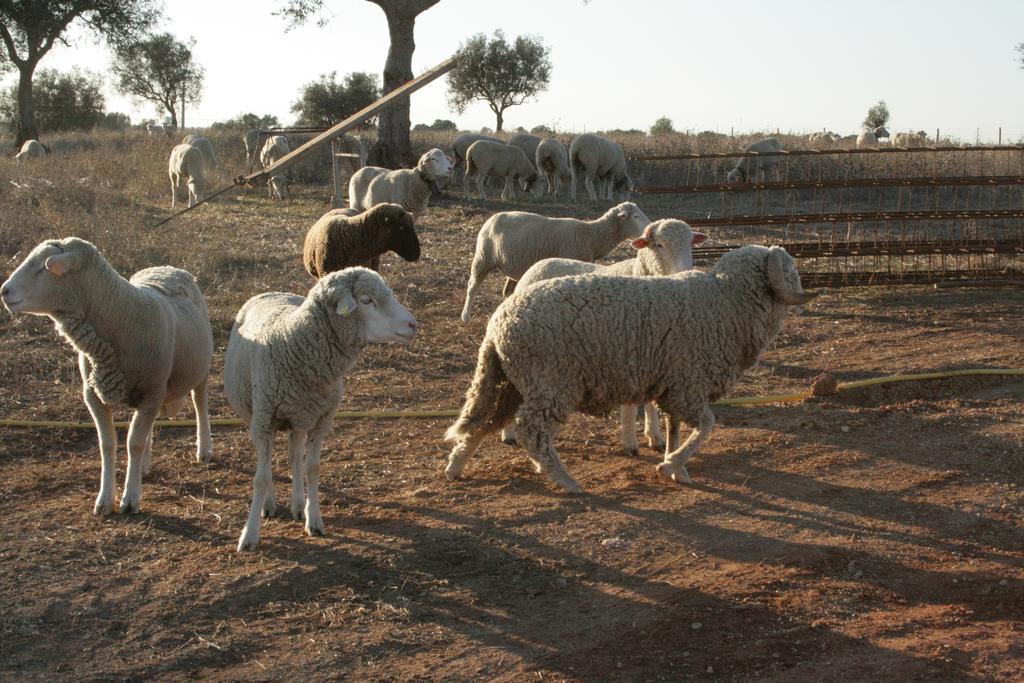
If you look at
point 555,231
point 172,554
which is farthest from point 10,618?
point 555,231

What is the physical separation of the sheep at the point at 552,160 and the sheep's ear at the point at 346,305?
19508 mm

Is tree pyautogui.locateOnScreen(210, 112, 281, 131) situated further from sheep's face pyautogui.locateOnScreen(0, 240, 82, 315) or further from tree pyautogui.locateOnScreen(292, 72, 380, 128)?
sheep's face pyautogui.locateOnScreen(0, 240, 82, 315)

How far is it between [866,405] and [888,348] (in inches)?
86.6

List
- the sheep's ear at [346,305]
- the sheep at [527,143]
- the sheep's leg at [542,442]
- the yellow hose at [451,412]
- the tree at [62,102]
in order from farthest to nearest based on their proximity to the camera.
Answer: the tree at [62,102] → the sheep at [527,143] → the yellow hose at [451,412] → the sheep's leg at [542,442] → the sheep's ear at [346,305]

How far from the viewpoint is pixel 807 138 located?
1486 inches

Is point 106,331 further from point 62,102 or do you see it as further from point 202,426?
point 62,102

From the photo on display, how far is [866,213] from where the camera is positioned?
1388 cm

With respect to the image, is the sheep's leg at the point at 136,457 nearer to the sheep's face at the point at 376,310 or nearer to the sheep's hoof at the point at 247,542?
the sheep's hoof at the point at 247,542

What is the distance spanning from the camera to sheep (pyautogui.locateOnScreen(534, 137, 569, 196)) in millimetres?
24859

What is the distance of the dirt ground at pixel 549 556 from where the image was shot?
4836 millimetres

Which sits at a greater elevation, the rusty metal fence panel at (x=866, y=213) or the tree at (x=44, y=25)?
the tree at (x=44, y=25)

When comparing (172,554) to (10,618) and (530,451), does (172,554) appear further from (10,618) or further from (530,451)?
(530,451)

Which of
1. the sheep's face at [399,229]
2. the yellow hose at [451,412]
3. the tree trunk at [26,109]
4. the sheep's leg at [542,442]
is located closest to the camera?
the sheep's leg at [542,442]

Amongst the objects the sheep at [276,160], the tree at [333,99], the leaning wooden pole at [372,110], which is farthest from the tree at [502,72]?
the leaning wooden pole at [372,110]
